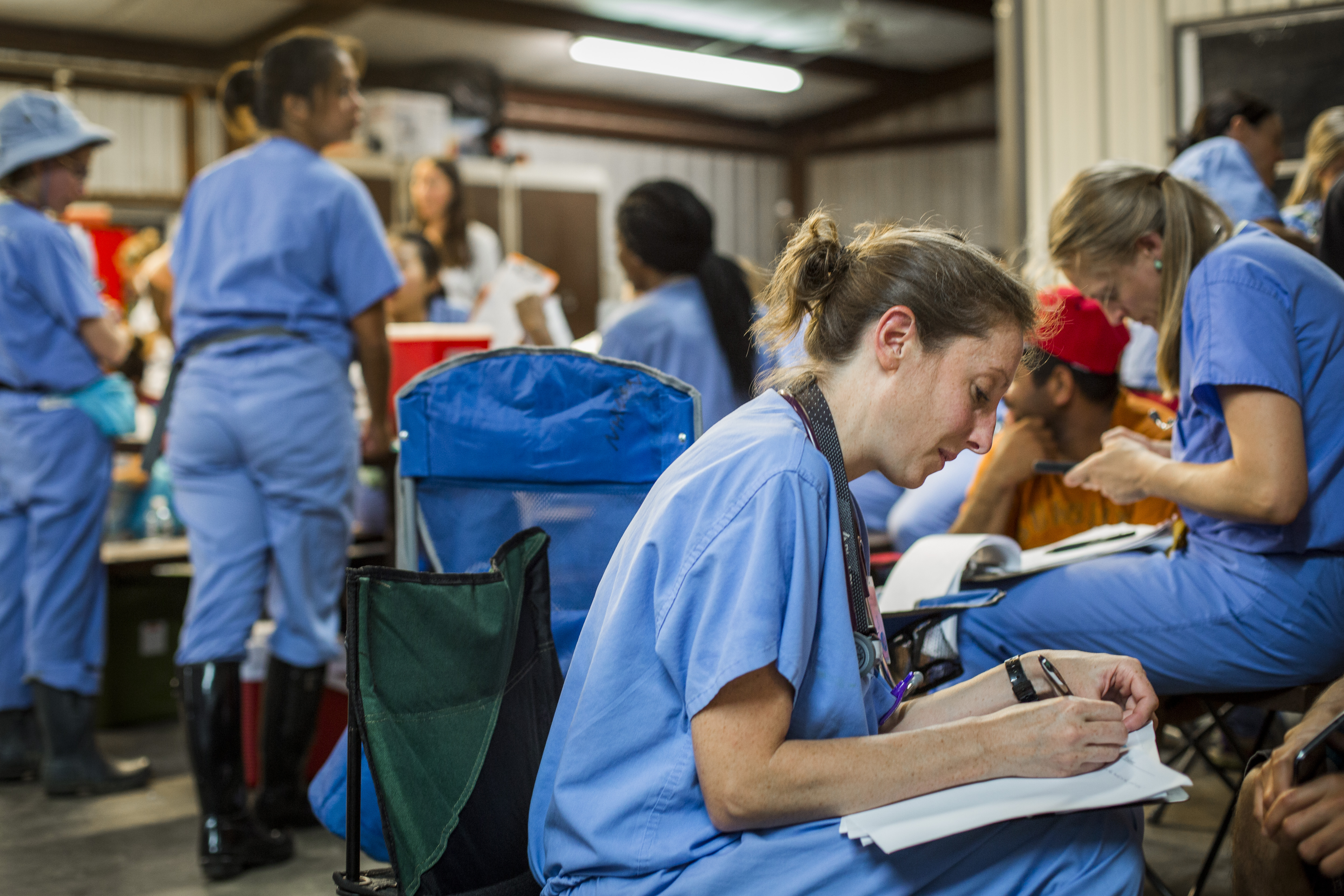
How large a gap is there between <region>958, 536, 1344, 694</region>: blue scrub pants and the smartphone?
250 millimetres

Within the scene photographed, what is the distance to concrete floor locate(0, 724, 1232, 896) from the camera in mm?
2404

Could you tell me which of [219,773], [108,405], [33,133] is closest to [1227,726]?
[219,773]

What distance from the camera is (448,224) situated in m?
4.89

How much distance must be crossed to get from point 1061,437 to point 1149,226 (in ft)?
2.03

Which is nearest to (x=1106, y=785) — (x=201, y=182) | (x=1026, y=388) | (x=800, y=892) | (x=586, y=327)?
(x=800, y=892)

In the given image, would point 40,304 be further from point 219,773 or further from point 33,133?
point 219,773

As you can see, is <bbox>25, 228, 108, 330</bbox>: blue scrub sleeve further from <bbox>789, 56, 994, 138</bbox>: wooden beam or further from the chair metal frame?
<bbox>789, 56, 994, 138</bbox>: wooden beam

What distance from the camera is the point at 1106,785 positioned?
3.54ft

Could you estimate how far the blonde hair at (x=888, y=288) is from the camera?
1.20 m

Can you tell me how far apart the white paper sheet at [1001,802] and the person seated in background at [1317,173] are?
238cm

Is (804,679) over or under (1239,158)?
under

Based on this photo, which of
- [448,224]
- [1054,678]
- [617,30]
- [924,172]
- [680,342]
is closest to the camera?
[1054,678]

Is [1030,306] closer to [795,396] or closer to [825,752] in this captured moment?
[795,396]

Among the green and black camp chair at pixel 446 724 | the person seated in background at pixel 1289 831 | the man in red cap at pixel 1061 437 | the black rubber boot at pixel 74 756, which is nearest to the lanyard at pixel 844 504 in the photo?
the green and black camp chair at pixel 446 724
